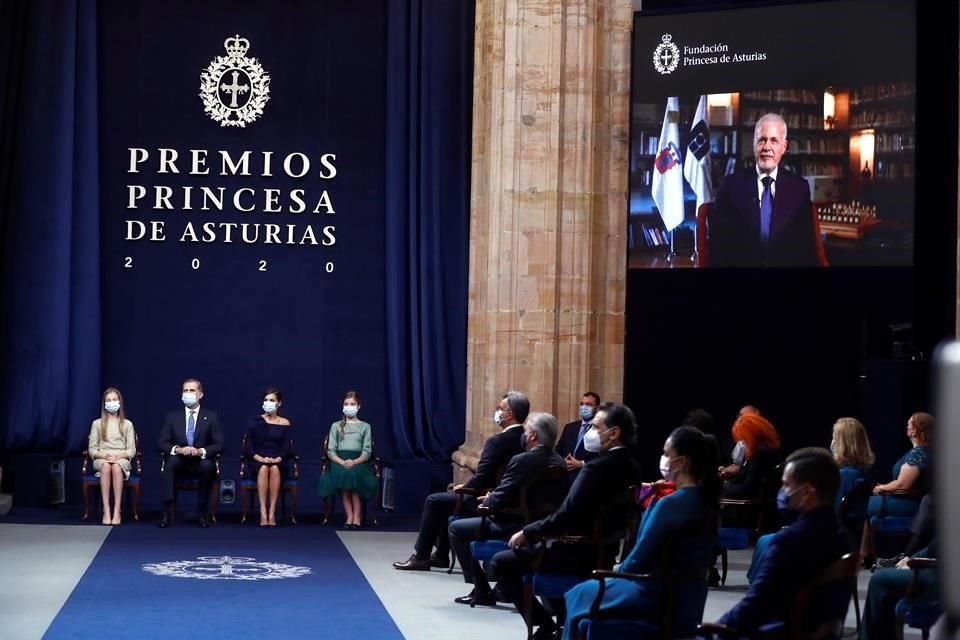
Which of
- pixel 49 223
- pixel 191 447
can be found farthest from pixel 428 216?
pixel 49 223

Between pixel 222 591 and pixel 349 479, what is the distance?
4.17 metres

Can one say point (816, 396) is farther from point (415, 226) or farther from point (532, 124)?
point (415, 226)

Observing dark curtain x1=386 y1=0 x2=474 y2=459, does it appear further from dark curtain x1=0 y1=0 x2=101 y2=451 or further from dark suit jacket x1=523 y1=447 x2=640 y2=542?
dark suit jacket x1=523 y1=447 x2=640 y2=542

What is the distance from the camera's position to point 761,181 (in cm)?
1151

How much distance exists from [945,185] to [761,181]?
1.39m

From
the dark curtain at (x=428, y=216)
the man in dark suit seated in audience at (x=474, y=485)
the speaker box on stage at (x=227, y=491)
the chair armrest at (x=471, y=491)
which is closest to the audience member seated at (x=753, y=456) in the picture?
the man in dark suit seated in audience at (x=474, y=485)

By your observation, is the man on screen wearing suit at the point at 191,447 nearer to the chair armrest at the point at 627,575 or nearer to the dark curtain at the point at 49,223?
the dark curtain at the point at 49,223

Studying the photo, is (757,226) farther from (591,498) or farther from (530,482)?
(591,498)

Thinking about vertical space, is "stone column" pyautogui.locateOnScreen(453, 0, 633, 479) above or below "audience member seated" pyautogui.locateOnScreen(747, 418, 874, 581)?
above

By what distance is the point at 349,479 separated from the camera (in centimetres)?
1266

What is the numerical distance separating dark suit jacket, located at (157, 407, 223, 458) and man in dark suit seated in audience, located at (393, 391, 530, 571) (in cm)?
285

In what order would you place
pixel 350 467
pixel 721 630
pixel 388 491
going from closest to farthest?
pixel 721 630
pixel 350 467
pixel 388 491

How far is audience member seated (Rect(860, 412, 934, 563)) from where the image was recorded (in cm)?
877

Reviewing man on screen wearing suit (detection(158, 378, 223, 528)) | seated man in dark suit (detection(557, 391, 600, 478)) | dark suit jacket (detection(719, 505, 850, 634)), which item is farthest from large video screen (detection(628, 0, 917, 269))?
dark suit jacket (detection(719, 505, 850, 634))
